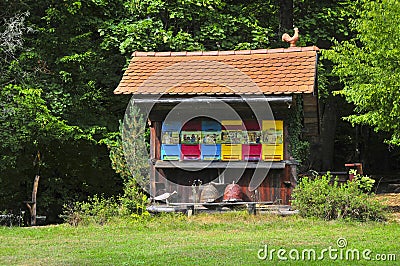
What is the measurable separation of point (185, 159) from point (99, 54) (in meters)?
7.19

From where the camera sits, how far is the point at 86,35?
2259 centimetres

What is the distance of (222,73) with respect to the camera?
58.1 ft

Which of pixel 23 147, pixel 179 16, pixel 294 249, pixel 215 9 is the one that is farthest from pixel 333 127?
pixel 294 249

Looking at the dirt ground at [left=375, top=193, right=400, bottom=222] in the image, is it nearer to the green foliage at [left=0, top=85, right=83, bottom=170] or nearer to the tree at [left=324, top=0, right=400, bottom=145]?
the tree at [left=324, top=0, right=400, bottom=145]

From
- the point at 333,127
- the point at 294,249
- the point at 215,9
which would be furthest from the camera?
the point at 333,127

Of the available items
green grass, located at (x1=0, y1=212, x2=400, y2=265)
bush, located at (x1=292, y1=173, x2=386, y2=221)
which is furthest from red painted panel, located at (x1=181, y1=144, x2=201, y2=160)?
bush, located at (x1=292, y1=173, x2=386, y2=221)

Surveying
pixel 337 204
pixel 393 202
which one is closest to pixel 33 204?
pixel 337 204

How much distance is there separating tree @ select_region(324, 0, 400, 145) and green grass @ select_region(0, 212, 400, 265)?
3301mm

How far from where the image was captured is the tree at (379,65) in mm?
16906

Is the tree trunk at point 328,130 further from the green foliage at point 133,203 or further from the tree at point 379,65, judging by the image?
the green foliage at point 133,203

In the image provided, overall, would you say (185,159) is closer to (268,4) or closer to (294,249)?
(294,249)

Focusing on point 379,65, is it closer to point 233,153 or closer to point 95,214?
point 233,153

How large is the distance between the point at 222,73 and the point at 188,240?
5552 millimetres

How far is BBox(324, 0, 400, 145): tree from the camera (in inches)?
666
